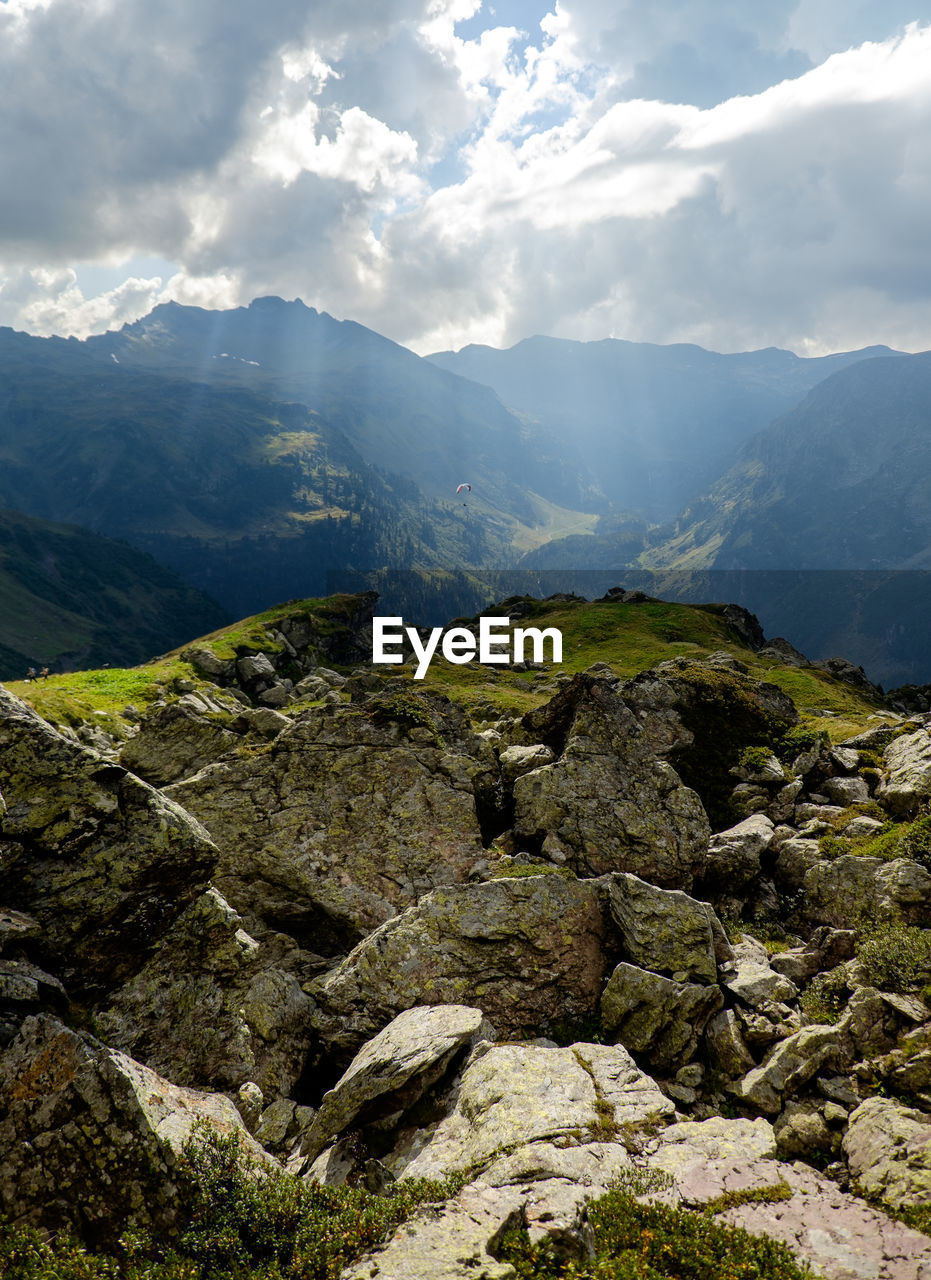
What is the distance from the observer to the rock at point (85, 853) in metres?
15.0

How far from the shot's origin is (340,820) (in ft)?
86.1

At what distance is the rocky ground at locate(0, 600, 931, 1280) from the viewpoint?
12.1m

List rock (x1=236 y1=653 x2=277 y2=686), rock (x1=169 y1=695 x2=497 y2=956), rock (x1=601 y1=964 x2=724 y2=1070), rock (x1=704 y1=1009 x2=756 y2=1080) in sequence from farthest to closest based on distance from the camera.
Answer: rock (x1=236 y1=653 x2=277 y2=686)
rock (x1=169 y1=695 x2=497 y2=956)
rock (x1=601 y1=964 x2=724 y2=1070)
rock (x1=704 y1=1009 x2=756 y2=1080)

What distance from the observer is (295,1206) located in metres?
12.2

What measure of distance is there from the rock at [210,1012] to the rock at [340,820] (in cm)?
464

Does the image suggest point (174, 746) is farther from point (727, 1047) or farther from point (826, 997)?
point (826, 997)

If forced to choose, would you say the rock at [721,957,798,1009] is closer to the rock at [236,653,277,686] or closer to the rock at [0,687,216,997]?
the rock at [0,687,216,997]

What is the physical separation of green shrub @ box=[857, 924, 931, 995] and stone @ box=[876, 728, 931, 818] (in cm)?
975

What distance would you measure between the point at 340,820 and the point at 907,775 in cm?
2543

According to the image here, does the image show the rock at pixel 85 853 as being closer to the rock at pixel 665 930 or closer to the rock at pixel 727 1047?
the rock at pixel 665 930

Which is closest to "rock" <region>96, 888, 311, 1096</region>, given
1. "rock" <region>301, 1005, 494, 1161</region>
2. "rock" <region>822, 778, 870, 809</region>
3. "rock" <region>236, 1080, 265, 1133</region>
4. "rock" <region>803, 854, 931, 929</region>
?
"rock" <region>236, 1080, 265, 1133</region>

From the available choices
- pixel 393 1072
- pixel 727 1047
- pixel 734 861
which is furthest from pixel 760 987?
pixel 393 1072

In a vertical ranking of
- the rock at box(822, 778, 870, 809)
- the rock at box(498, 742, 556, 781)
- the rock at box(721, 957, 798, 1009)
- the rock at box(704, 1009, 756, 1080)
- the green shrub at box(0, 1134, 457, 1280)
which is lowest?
the rock at box(704, 1009, 756, 1080)

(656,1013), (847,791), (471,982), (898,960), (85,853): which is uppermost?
(85,853)
